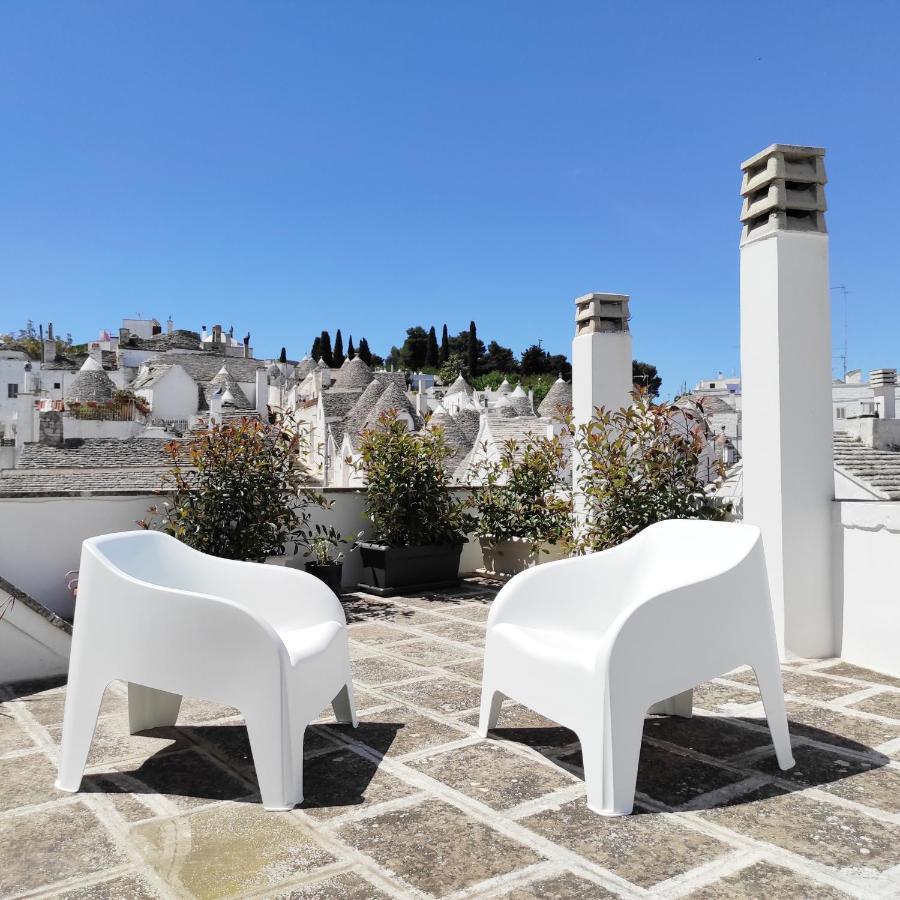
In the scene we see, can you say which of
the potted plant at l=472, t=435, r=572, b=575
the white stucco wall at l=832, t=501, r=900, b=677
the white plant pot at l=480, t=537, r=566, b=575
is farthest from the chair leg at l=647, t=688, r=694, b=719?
the potted plant at l=472, t=435, r=572, b=575

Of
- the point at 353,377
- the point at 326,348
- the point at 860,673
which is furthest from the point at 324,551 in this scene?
the point at 326,348

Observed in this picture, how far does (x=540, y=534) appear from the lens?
7098mm

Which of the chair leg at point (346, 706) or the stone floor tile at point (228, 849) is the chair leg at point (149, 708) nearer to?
the chair leg at point (346, 706)

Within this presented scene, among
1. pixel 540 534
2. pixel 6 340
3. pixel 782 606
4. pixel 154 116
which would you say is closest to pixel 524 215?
pixel 154 116

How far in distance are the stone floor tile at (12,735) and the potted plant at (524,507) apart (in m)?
4.40

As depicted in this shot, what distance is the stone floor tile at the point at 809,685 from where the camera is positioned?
3748mm

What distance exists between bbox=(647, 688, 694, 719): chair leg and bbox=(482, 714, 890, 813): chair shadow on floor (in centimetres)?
3

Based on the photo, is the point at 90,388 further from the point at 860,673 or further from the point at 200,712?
the point at 860,673

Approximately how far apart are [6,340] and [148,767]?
240 ft

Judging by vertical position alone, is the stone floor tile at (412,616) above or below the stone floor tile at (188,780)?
below

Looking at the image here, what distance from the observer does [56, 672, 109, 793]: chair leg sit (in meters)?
2.70

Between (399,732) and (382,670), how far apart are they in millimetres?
1048

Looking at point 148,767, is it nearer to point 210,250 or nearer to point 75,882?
point 75,882

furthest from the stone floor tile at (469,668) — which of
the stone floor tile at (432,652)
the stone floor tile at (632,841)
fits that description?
the stone floor tile at (632,841)
